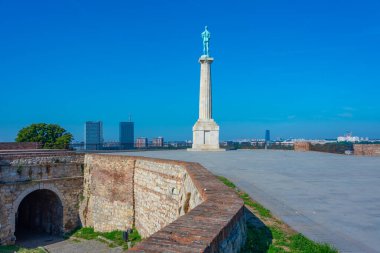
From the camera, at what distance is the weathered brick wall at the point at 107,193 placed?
15.8 meters

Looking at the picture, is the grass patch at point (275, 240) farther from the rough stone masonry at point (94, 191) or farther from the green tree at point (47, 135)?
the green tree at point (47, 135)

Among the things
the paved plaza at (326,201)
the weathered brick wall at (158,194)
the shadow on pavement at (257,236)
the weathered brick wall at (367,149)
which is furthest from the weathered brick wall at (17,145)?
the weathered brick wall at (367,149)

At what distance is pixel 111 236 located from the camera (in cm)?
1614

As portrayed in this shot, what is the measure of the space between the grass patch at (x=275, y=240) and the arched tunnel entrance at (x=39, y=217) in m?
14.4

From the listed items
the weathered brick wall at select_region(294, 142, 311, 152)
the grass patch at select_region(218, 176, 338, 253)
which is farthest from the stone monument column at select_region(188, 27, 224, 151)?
the grass patch at select_region(218, 176, 338, 253)

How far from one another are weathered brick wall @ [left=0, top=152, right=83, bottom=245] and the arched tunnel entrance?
1.64ft

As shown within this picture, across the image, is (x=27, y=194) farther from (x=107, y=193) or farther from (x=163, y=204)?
(x=163, y=204)

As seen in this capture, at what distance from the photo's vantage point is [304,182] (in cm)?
1134

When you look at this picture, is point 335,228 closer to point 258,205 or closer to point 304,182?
point 258,205

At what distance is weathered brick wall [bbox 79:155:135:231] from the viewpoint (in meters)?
15.8

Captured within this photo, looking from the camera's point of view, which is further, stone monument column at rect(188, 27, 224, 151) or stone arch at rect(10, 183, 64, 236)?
stone monument column at rect(188, 27, 224, 151)

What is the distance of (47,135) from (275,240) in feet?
86.5

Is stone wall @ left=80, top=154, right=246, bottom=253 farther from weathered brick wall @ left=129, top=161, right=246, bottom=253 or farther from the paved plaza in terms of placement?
the paved plaza

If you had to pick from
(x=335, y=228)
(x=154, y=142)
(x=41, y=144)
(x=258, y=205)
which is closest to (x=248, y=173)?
(x=258, y=205)
